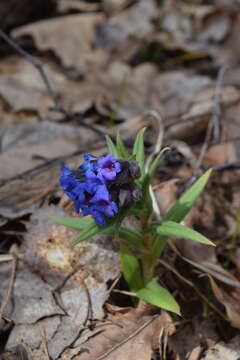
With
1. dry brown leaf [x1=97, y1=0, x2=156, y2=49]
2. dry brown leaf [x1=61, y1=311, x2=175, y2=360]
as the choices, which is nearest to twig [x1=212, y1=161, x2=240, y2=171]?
dry brown leaf [x1=61, y1=311, x2=175, y2=360]

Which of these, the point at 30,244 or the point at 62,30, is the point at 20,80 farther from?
the point at 30,244

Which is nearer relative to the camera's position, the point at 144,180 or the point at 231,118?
the point at 144,180

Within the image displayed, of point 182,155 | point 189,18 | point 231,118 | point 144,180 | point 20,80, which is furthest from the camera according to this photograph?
point 189,18

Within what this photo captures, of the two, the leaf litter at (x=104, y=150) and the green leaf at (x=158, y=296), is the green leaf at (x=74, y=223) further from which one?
the green leaf at (x=158, y=296)

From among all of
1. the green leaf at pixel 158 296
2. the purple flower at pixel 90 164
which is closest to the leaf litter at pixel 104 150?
the green leaf at pixel 158 296

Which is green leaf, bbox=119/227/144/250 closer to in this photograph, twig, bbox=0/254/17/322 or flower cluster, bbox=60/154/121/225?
flower cluster, bbox=60/154/121/225

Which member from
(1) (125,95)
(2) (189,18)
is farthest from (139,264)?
(2) (189,18)

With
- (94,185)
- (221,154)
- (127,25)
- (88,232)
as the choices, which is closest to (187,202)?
(88,232)
